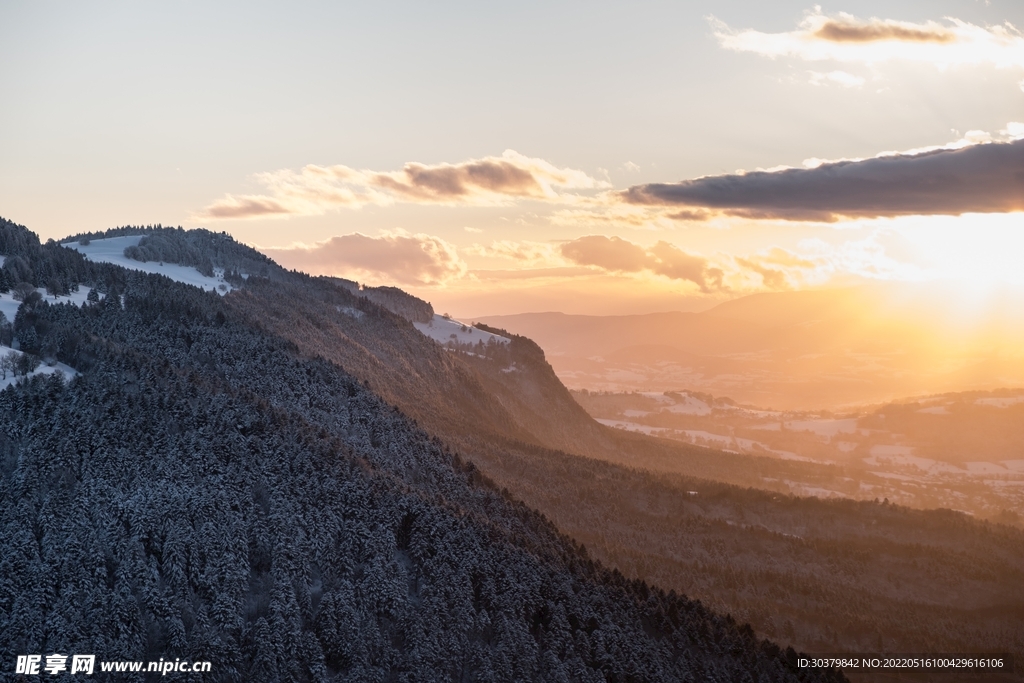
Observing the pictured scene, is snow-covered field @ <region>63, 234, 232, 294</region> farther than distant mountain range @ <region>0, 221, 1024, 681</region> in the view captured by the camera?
Yes

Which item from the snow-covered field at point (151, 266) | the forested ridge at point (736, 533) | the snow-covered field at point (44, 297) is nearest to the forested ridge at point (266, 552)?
the snow-covered field at point (44, 297)

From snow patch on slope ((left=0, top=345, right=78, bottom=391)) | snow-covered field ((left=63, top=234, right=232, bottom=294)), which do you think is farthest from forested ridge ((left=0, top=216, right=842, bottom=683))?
snow-covered field ((left=63, top=234, right=232, bottom=294))

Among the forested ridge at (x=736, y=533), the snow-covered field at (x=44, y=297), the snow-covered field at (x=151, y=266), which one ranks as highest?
the snow-covered field at (x=151, y=266)

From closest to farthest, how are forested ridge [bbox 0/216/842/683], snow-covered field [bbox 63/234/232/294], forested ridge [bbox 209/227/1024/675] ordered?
forested ridge [bbox 0/216/842/683], forested ridge [bbox 209/227/1024/675], snow-covered field [bbox 63/234/232/294]

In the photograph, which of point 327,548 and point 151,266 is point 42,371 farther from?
point 151,266

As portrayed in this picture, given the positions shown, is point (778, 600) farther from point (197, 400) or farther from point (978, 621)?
point (197, 400)

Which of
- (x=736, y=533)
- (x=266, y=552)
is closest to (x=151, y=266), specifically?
(x=266, y=552)

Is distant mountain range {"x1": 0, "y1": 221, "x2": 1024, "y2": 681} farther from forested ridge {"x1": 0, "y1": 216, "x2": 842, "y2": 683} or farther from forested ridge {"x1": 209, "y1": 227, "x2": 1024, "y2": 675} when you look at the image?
forested ridge {"x1": 209, "y1": 227, "x2": 1024, "y2": 675}

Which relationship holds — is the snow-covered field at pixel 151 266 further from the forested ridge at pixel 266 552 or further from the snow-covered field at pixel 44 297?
the forested ridge at pixel 266 552
